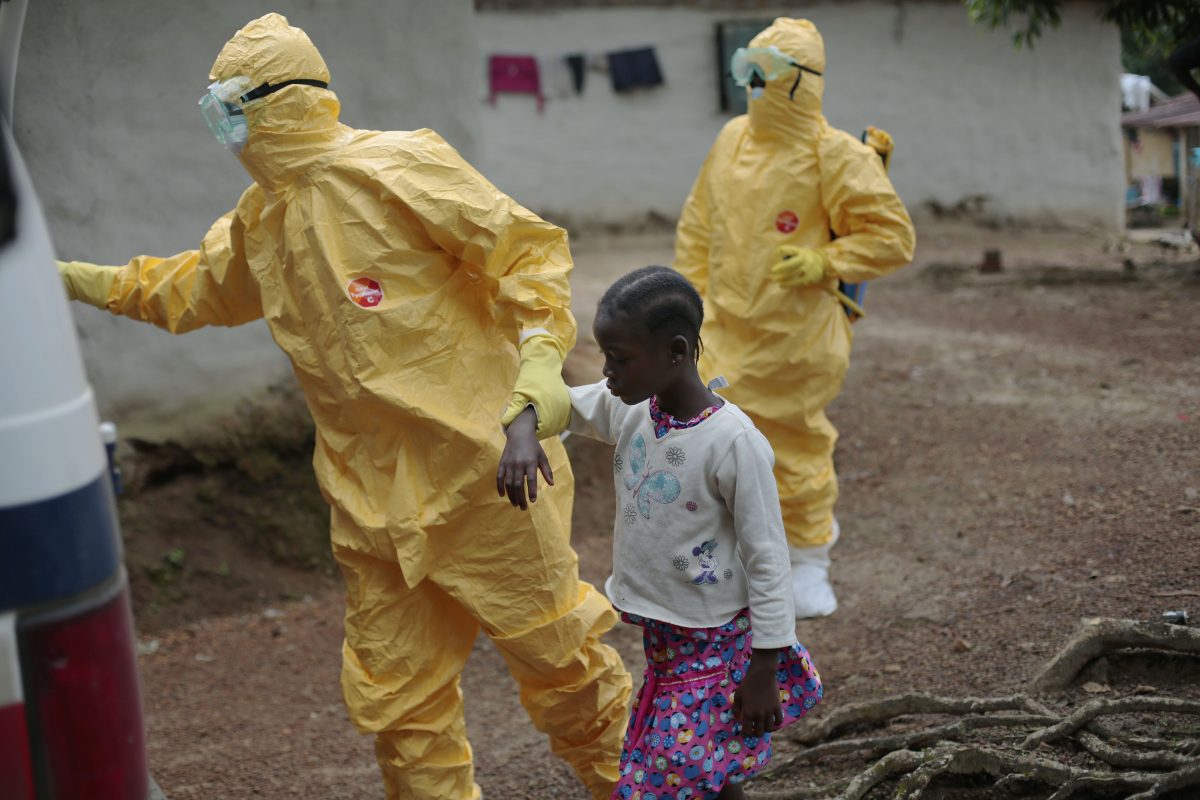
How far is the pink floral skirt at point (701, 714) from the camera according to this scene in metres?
2.54

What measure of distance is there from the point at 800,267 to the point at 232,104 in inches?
87.7

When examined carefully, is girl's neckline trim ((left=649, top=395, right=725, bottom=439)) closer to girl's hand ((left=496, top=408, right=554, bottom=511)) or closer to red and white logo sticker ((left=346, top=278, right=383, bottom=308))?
girl's hand ((left=496, top=408, right=554, bottom=511))

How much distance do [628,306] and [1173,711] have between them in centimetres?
182

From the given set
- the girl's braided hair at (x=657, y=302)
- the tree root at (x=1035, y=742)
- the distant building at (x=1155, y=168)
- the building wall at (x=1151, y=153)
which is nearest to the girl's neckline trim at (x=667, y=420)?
the girl's braided hair at (x=657, y=302)

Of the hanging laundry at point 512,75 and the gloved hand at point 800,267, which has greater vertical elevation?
the hanging laundry at point 512,75

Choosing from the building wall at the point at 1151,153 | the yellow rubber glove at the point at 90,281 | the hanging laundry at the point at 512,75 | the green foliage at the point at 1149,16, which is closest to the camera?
the yellow rubber glove at the point at 90,281

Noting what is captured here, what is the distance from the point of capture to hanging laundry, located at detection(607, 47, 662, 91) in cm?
1370

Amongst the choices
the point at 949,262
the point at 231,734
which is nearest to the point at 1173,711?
the point at 231,734

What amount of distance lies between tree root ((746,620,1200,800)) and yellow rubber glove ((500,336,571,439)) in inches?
46.7

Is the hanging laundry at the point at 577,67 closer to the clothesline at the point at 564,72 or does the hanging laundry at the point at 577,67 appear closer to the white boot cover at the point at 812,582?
the clothesline at the point at 564,72

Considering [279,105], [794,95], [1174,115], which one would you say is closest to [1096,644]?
[794,95]

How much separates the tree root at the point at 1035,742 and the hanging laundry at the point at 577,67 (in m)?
10.9

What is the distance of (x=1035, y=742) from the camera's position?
3127 millimetres

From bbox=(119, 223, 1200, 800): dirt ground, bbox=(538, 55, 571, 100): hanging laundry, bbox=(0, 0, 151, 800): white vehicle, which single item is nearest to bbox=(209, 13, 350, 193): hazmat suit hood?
bbox=(0, 0, 151, 800): white vehicle
